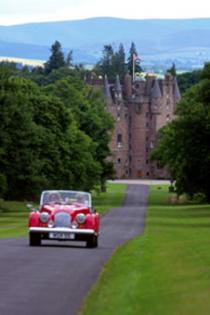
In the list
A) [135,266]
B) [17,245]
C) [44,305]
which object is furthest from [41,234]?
[44,305]

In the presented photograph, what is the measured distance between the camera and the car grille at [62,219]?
33656mm

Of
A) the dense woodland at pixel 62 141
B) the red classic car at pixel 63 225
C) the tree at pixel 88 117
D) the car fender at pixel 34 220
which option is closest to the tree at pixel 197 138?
the dense woodland at pixel 62 141

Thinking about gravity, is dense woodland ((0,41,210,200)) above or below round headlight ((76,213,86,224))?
above

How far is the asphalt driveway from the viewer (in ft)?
56.3

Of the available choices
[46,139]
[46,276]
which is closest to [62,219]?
[46,276]

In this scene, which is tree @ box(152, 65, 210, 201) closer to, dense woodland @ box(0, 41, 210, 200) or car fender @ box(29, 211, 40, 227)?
dense woodland @ box(0, 41, 210, 200)

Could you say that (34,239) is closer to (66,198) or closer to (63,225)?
(63,225)

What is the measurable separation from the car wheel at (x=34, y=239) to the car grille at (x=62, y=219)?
2.37ft

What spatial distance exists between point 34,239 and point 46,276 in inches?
475

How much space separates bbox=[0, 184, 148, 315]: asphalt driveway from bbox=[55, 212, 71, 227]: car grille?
2.27ft

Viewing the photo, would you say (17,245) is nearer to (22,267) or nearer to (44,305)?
(22,267)

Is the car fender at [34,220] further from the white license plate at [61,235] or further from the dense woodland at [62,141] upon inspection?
the dense woodland at [62,141]

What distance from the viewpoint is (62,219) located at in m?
33.8

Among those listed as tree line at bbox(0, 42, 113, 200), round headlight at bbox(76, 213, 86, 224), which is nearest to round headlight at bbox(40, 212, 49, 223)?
round headlight at bbox(76, 213, 86, 224)
